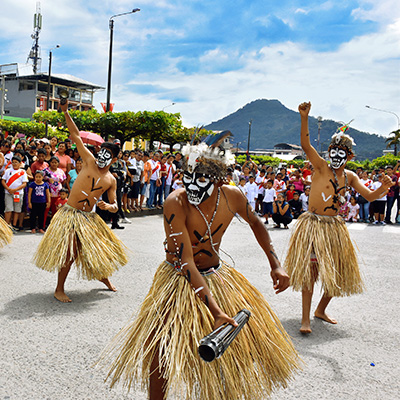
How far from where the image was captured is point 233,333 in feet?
7.26

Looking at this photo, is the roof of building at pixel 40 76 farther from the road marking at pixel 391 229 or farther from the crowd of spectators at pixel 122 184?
the road marking at pixel 391 229

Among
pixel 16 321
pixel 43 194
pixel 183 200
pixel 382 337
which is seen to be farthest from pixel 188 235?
pixel 43 194

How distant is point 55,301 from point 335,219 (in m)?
3.16

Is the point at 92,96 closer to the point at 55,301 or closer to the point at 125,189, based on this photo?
the point at 125,189

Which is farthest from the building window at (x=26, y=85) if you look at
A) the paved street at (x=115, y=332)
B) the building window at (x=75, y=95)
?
the paved street at (x=115, y=332)

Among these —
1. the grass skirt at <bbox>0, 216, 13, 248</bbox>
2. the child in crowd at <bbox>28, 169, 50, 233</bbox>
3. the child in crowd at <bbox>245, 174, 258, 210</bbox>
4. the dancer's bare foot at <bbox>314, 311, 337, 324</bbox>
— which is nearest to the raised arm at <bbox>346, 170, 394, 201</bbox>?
the dancer's bare foot at <bbox>314, 311, 337, 324</bbox>

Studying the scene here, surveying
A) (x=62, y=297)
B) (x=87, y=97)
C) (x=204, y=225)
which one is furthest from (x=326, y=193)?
(x=87, y=97)

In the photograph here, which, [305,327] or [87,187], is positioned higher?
[87,187]

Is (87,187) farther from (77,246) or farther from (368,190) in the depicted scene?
(368,190)

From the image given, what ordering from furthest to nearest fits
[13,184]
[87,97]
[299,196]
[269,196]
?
[87,97] → [299,196] → [269,196] → [13,184]

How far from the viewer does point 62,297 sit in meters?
4.80

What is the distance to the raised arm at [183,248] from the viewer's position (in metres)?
2.40

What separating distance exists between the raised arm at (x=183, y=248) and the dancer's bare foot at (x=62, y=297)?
260cm

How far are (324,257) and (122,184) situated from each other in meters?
7.29
